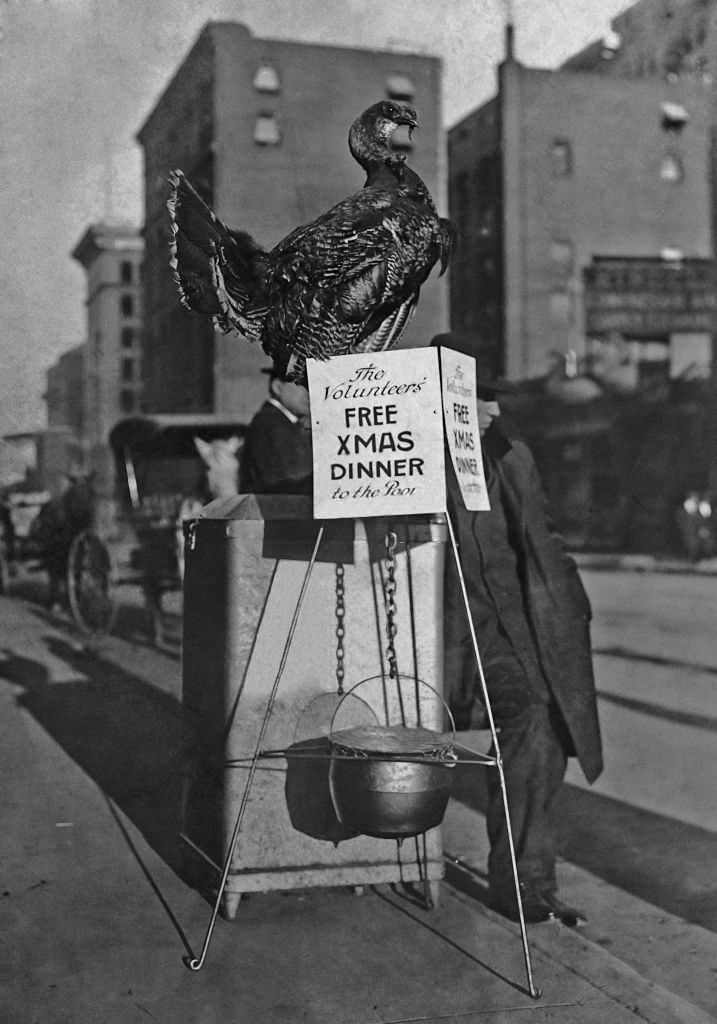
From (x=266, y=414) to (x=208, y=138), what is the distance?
321 centimetres

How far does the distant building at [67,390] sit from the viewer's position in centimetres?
638

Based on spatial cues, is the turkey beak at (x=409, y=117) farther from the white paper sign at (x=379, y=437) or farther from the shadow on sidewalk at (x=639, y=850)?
the shadow on sidewalk at (x=639, y=850)

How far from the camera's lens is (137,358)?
11.6 meters

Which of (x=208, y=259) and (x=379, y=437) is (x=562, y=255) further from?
(x=379, y=437)

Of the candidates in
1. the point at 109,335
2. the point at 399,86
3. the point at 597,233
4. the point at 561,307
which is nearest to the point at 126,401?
the point at 109,335

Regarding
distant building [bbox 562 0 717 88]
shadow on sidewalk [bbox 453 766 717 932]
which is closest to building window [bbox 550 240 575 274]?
distant building [bbox 562 0 717 88]

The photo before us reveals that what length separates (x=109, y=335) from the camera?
8.88 meters

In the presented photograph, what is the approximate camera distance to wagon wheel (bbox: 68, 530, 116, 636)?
10.1m

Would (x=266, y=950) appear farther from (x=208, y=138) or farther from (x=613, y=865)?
(x=208, y=138)

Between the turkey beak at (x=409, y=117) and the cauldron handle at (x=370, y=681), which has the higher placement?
the turkey beak at (x=409, y=117)

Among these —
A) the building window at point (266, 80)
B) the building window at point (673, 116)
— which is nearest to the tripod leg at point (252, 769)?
the building window at point (266, 80)

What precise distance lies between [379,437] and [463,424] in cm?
33

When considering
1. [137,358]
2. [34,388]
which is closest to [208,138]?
[34,388]

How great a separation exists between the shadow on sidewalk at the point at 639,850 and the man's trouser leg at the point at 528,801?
1.09ft
